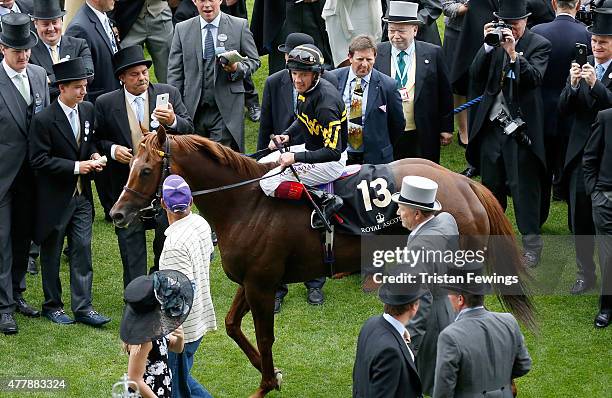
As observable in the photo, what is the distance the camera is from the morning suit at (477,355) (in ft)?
22.8

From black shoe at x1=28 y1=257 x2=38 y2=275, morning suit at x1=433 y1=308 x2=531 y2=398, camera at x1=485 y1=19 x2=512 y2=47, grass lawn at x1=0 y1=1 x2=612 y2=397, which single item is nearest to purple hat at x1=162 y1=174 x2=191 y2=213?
grass lawn at x1=0 y1=1 x2=612 y2=397

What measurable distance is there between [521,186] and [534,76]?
44.4 inches

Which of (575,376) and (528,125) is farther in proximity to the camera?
(528,125)

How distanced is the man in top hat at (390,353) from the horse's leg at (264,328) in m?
2.43

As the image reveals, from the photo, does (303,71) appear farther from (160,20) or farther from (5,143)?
(160,20)

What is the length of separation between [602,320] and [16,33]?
5.99m

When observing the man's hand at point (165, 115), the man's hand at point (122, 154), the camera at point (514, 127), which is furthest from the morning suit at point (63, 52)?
the camera at point (514, 127)

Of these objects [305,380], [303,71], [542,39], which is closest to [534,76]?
[542,39]

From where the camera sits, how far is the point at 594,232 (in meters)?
11.2

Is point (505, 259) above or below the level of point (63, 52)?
below

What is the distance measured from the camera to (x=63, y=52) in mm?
11875

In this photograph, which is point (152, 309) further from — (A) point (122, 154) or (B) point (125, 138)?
(B) point (125, 138)

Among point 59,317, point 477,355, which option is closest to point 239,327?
point 59,317

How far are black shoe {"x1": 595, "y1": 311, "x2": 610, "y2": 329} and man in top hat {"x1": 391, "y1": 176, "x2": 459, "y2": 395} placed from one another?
9.25 ft
